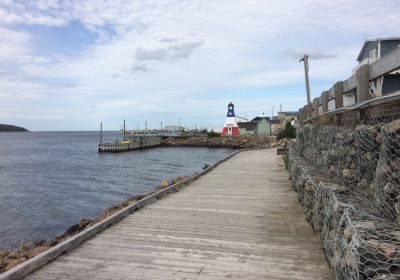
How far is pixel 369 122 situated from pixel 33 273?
4130 mm

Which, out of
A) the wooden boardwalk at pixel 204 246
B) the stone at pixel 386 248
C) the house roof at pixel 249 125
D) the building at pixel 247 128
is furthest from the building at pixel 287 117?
the stone at pixel 386 248

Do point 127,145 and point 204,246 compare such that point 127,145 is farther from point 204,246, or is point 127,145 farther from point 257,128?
point 204,246

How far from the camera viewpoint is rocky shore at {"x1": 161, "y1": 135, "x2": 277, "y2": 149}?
6214cm

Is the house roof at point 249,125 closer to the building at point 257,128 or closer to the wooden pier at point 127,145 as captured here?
the building at point 257,128

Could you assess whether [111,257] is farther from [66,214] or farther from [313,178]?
[66,214]

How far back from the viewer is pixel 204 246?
5266 millimetres

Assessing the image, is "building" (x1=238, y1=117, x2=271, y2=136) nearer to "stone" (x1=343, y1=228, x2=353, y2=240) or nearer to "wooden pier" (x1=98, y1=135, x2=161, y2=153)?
"wooden pier" (x1=98, y1=135, x2=161, y2=153)

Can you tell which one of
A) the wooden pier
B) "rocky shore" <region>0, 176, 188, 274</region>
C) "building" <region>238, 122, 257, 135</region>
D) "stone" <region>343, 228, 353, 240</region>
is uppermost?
"building" <region>238, 122, 257, 135</region>

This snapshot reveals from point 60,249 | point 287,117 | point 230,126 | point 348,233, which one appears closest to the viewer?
point 348,233

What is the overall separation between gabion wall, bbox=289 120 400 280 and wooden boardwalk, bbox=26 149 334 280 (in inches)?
19.1

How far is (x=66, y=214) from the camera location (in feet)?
54.6

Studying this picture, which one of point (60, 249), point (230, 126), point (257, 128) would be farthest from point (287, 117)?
point (60, 249)

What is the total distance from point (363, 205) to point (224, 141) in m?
65.9

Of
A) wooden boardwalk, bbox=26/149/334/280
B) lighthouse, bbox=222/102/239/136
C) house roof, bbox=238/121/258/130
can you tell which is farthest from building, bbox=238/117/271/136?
wooden boardwalk, bbox=26/149/334/280
